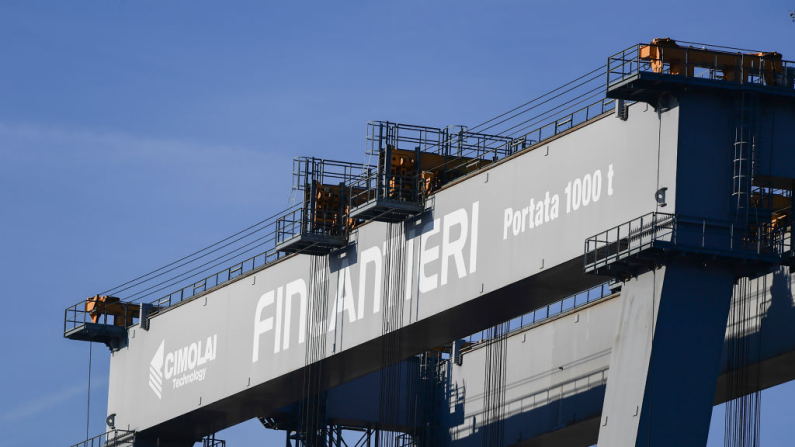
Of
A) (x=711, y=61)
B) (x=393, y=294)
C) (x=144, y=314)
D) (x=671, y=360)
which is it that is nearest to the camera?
(x=671, y=360)

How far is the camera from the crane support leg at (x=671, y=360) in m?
29.7

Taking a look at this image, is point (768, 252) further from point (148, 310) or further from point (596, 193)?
point (148, 310)

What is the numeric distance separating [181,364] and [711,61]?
1959cm

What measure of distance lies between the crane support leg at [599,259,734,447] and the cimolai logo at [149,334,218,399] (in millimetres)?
16265

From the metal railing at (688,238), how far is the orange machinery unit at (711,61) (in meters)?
2.70

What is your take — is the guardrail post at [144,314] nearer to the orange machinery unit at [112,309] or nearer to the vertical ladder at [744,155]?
the orange machinery unit at [112,309]

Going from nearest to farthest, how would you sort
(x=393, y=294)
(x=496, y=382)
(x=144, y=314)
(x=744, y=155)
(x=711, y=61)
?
(x=744, y=155) < (x=711, y=61) < (x=393, y=294) < (x=496, y=382) < (x=144, y=314)

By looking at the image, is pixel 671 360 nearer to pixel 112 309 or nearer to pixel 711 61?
pixel 711 61

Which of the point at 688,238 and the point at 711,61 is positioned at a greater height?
the point at 711,61

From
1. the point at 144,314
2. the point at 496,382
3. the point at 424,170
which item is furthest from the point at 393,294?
the point at 144,314

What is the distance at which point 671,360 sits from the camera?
29891 millimetres

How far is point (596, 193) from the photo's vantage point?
105ft

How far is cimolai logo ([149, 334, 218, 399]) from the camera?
44.5 metres

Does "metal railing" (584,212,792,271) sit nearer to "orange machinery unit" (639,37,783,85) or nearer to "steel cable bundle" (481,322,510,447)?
"orange machinery unit" (639,37,783,85)
